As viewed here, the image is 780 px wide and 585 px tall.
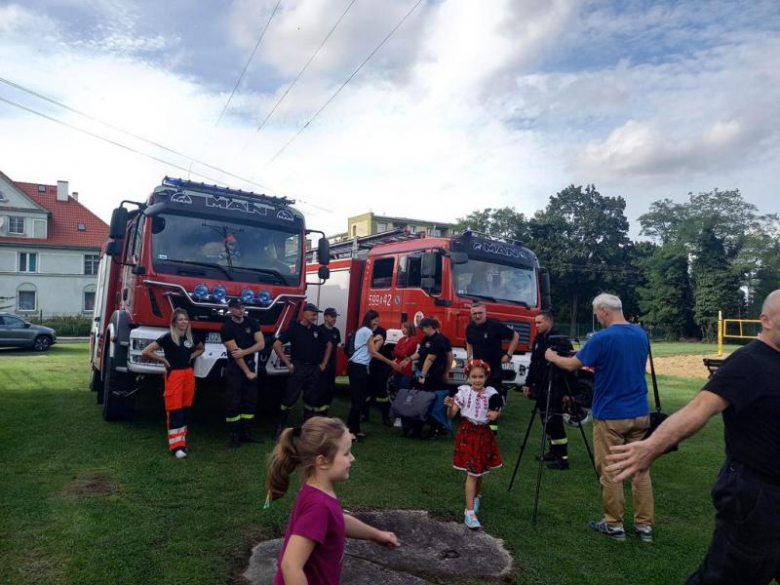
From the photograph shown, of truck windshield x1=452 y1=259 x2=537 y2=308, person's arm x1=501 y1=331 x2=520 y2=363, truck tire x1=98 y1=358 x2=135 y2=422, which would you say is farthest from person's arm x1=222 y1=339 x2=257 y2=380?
truck windshield x1=452 y1=259 x2=537 y2=308

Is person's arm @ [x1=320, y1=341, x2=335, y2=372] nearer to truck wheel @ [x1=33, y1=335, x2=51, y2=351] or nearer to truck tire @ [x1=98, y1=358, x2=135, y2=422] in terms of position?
truck tire @ [x1=98, y1=358, x2=135, y2=422]

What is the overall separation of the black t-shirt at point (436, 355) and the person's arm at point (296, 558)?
5893 mm

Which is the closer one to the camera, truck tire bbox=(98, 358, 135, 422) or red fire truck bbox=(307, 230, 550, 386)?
truck tire bbox=(98, 358, 135, 422)

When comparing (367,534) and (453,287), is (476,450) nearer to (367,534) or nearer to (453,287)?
(367,534)

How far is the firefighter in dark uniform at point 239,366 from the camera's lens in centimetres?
757

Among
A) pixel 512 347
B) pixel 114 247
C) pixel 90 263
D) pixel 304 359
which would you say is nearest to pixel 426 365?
pixel 512 347

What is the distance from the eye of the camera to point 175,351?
7.08 m

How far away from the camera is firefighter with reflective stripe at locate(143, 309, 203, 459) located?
705 cm

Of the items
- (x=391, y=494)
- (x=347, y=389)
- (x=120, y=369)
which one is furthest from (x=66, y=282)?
(x=391, y=494)

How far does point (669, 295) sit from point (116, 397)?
55.9 meters

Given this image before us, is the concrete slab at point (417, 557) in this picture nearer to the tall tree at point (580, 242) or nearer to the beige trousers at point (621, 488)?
the beige trousers at point (621, 488)

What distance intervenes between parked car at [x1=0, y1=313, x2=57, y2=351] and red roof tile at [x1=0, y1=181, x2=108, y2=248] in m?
23.4

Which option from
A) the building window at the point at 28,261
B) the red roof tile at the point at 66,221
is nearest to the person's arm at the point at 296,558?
the red roof tile at the point at 66,221

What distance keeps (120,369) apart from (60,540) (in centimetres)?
368
